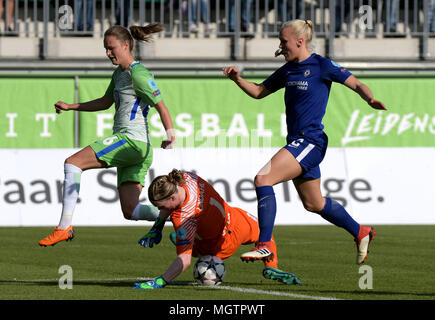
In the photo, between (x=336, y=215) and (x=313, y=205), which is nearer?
(x=313, y=205)

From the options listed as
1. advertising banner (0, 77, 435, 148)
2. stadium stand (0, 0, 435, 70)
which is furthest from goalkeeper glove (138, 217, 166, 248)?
stadium stand (0, 0, 435, 70)

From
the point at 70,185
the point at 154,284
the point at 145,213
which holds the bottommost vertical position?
the point at 154,284

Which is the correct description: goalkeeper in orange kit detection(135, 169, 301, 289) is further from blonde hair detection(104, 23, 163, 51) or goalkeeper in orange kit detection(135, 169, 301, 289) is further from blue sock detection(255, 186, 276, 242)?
blonde hair detection(104, 23, 163, 51)

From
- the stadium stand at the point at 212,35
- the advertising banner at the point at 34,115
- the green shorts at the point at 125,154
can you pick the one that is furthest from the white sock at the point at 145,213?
the stadium stand at the point at 212,35

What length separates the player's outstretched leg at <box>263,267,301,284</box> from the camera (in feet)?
26.5

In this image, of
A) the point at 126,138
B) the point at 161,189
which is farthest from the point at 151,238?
the point at 126,138

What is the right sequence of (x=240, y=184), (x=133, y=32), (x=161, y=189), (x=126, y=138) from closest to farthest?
(x=161, y=189) → (x=126, y=138) → (x=133, y=32) → (x=240, y=184)

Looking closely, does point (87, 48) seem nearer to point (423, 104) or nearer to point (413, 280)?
point (423, 104)

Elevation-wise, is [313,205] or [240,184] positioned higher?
[313,205]

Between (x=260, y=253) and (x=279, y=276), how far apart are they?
493 mm

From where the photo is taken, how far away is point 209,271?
8.28m

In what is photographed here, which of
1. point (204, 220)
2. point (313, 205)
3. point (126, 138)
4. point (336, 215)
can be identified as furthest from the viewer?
point (126, 138)

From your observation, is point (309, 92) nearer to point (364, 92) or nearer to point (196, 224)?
point (364, 92)
